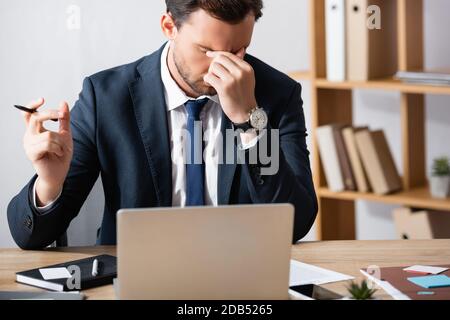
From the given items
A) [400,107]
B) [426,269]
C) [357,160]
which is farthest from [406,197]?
[426,269]

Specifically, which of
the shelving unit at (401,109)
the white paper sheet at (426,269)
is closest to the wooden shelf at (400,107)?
the shelving unit at (401,109)

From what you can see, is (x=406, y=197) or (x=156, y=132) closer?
(x=156, y=132)

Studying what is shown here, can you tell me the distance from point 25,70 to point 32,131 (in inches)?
55.7

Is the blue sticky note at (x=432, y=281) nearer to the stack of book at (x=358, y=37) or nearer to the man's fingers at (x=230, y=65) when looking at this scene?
the man's fingers at (x=230, y=65)

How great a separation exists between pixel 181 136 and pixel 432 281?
81 cm

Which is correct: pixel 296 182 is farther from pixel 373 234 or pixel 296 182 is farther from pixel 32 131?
pixel 373 234

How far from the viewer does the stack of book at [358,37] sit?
3.39 m

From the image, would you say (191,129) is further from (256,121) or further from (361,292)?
(361,292)

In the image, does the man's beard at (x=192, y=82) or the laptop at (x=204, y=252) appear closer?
the laptop at (x=204, y=252)

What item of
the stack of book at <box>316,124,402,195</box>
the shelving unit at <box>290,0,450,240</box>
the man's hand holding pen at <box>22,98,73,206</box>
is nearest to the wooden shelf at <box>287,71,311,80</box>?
the shelving unit at <box>290,0,450,240</box>

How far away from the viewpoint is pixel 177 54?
7.40 feet

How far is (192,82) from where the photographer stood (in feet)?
7.34

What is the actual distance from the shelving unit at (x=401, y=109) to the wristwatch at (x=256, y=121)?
132cm
